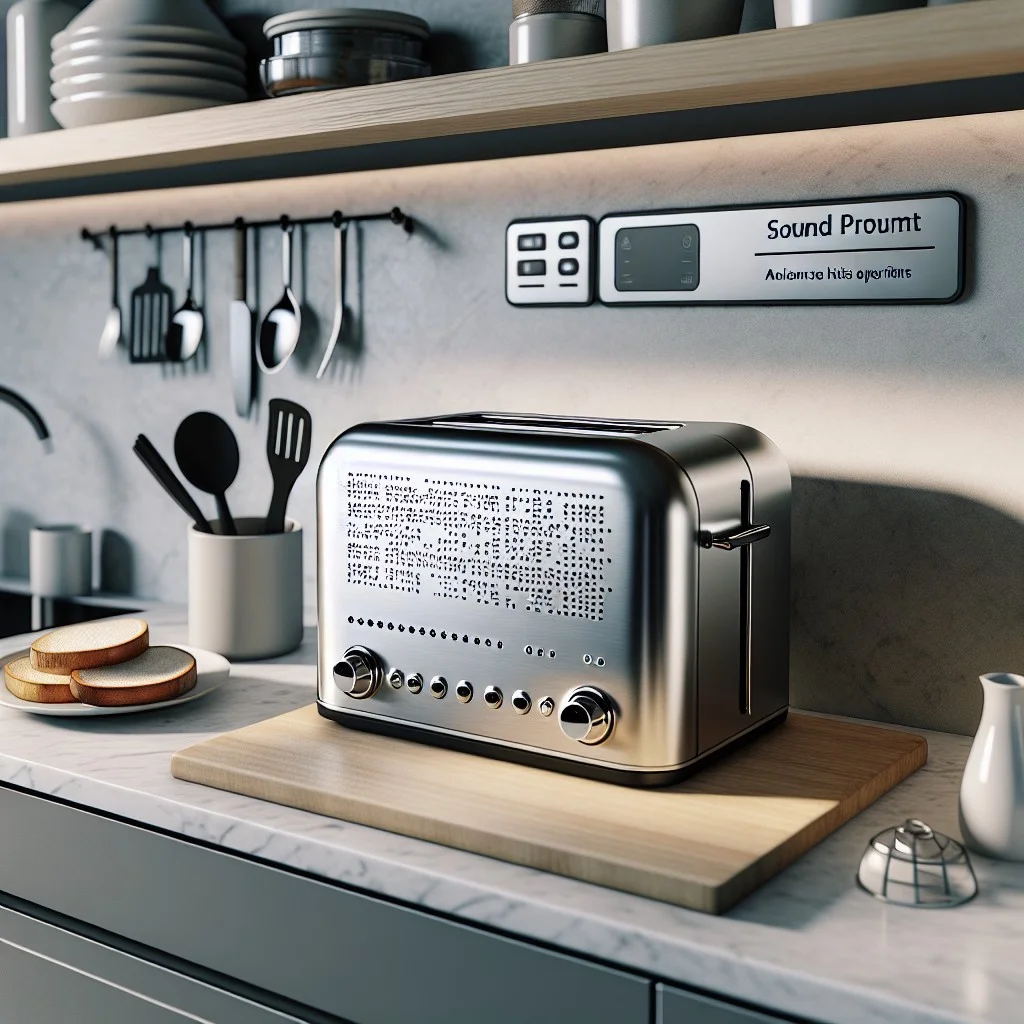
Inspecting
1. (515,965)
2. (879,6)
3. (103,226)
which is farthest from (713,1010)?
(103,226)

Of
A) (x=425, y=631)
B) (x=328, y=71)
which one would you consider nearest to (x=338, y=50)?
(x=328, y=71)

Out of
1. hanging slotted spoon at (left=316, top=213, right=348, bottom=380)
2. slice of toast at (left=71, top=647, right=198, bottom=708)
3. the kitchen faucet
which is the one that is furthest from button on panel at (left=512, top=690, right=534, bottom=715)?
the kitchen faucet

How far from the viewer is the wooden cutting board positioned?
0.83 m

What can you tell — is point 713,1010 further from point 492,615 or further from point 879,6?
point 879,6

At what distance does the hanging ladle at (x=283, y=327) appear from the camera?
161 centimetres

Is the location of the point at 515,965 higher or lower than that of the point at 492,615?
lower

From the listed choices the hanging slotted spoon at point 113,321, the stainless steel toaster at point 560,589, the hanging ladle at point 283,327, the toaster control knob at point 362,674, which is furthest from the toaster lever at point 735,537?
the hanging slotted spoon at point 113,321

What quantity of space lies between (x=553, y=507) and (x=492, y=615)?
11 centimetres

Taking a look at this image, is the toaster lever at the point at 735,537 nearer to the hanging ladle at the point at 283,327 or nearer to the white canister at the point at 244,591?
the white canister at the point at 244,591

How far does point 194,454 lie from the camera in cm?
152

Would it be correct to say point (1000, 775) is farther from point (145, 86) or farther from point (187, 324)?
point (187, 324)

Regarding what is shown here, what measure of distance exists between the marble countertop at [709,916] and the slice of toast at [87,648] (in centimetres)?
12

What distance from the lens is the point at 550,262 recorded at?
1392 millimetres

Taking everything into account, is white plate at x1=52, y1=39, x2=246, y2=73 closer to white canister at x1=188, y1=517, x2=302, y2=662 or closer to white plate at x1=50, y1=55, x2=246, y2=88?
white plate at x1=50, y1=55, x2=246, y2=88
